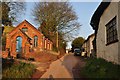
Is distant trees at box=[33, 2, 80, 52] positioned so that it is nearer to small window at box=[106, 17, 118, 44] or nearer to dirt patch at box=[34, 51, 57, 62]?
dirt patch at box=[34, 51, 57, 62]

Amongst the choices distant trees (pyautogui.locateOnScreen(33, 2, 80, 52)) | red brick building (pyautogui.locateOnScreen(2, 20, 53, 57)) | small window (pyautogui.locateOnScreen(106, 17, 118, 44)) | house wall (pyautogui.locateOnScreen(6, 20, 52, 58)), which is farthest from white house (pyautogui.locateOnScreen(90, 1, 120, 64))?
distant trees (pyautogui.locateOnScreen(33, 2, 80, 52))

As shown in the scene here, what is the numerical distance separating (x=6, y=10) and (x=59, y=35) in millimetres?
17454

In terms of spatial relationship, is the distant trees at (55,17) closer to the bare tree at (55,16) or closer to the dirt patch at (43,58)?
the bare tree at (55,16)

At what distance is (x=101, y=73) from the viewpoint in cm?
1067

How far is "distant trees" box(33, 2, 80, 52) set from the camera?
5341 centimetres

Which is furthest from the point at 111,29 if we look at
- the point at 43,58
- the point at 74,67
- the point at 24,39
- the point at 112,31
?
the point at 24,39

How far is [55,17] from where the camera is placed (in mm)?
53625

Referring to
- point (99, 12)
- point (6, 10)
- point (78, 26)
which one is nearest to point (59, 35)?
point (78, 26)

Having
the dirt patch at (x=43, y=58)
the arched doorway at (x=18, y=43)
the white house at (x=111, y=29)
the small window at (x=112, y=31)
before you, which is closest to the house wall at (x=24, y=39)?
the arched doorway at (x=18, y=43)

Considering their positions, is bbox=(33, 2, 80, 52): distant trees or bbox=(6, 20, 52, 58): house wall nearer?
bbox=(6, 20, 52, 58): house wall

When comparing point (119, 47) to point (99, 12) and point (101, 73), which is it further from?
point (99, 12)

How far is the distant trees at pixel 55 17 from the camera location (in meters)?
53.4

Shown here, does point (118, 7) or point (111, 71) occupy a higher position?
point (118, 7)

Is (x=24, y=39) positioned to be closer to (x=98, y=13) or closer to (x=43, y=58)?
(x=43, y=58)
